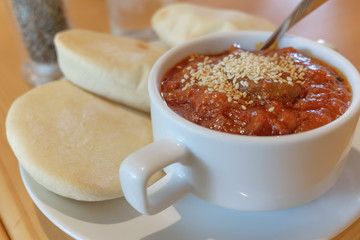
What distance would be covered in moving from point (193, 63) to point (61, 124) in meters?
0.43

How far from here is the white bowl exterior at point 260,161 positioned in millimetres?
758

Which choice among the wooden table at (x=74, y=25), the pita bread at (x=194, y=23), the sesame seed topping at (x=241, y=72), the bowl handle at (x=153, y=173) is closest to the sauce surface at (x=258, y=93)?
the sesame seed topping at (x=241, y=72)

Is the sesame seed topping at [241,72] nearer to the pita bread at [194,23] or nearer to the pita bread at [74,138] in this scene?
the pita bread at [74,138]

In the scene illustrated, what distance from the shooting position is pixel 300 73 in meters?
1.01

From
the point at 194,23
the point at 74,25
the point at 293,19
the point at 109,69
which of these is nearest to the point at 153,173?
the point at 109,69

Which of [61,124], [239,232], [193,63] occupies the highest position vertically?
[193,63]

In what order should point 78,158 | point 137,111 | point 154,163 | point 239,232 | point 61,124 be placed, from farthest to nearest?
point 137,111
point 61,124
point 78,158
point 239,232
point 154,163

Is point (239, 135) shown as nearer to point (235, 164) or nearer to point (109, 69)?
point (235, 164)

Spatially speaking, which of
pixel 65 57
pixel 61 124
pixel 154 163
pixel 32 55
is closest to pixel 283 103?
pixel 154 163

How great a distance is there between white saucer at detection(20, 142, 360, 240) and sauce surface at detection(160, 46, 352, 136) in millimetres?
209

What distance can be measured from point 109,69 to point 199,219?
574 millimetres

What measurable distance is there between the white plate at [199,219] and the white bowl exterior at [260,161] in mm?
44

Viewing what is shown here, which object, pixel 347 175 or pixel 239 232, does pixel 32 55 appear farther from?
pixel 347 175

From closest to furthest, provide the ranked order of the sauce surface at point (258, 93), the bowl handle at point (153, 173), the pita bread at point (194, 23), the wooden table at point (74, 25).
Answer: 1. the bowl handle at point (153, 173)
2. the sauce surface at point (258, 93)
3. the wooden table at point (74, 25)
4. the pita bread at point (194, 23)
